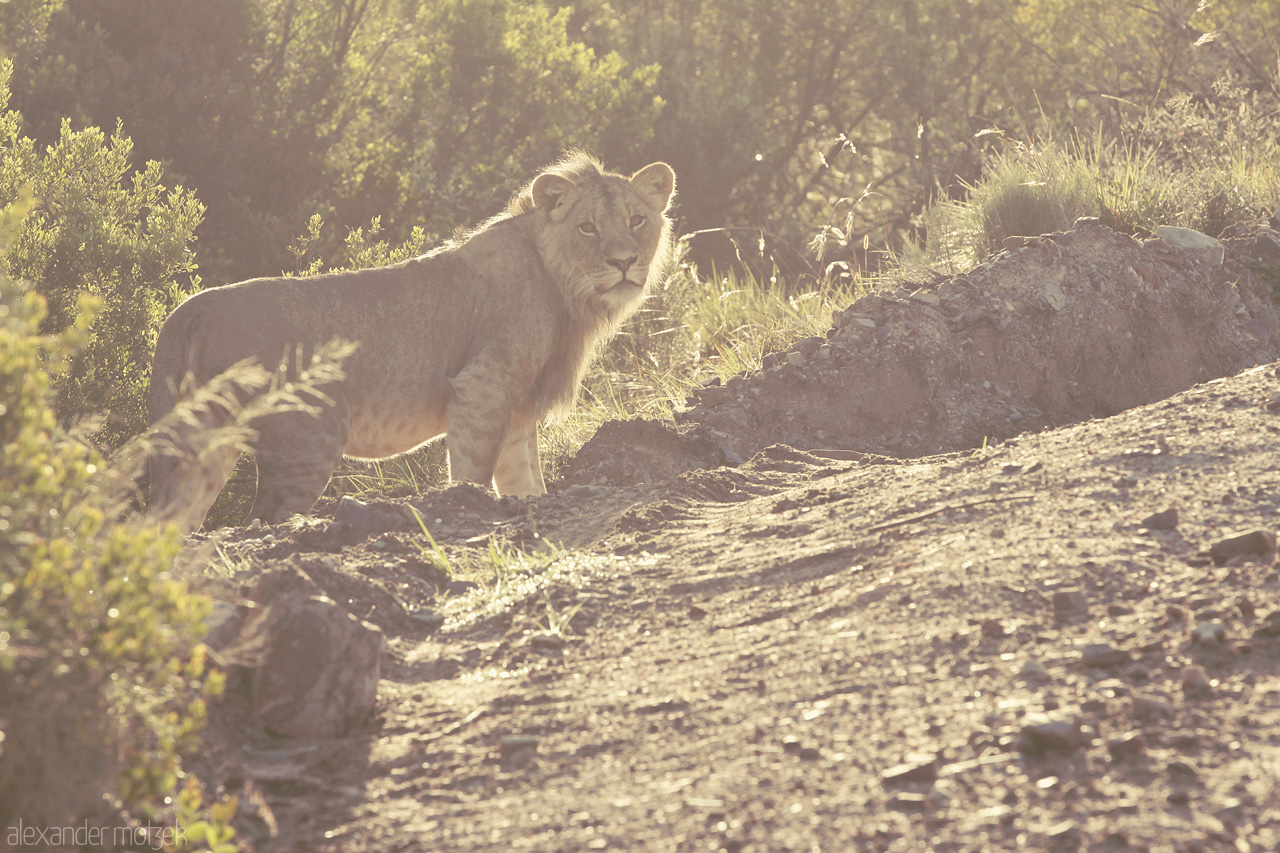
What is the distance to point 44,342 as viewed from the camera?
242 centimetres

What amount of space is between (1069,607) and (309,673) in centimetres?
197

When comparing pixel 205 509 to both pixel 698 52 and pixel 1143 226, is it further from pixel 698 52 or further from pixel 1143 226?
pixel 698 52

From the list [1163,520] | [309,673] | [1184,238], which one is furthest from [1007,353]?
[309,673]

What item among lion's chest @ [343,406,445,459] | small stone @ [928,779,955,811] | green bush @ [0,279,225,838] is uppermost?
green bush @ [0,279,225,838]

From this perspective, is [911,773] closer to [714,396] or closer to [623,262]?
[623,262]

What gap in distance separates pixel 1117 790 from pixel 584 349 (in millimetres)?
5035

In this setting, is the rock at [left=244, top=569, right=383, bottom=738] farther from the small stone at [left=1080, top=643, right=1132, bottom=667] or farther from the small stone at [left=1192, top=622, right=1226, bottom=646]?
the small stone at [left=1192, top=622, right=1226, bottom=646]

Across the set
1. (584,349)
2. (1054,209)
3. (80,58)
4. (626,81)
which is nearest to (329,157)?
(80,58)

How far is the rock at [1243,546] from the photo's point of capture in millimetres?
3148

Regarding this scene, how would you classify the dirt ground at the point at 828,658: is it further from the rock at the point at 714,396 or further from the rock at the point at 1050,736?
the rock at the point at 714,396

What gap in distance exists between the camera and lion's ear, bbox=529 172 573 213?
22.2 ft

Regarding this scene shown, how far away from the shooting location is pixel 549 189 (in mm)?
6832

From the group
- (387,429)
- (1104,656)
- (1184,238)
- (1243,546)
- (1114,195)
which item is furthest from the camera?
(1114,195)

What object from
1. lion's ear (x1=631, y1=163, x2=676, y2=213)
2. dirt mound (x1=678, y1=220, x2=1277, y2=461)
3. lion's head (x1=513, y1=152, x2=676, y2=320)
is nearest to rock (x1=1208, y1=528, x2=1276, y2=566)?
dirt mound (x1=678, y1=220, x2=1277, y2=461)
